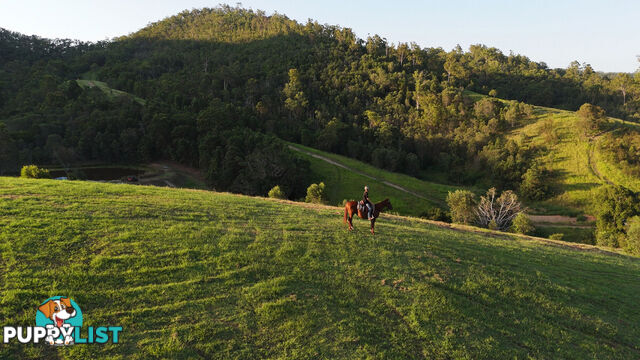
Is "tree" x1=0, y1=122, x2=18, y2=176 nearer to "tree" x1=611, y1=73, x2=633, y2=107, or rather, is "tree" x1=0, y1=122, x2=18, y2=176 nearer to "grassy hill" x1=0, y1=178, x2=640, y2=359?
"grassy hill" x1=0, y1=178, x2=640, y2=359

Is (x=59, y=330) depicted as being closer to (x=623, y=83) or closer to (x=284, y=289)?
(x=284, y=289)

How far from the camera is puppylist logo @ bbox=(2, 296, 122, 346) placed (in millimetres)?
8750

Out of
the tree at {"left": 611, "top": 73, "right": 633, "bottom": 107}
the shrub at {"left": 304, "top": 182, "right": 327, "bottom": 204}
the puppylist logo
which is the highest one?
the tree at {"left": 611, "top": 73, "right": 633, "bottom": 107}

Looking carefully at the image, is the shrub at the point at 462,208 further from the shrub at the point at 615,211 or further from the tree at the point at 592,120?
the tree at the point at 592,120

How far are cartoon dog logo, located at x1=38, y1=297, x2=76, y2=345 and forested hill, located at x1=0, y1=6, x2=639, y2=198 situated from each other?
55.6m

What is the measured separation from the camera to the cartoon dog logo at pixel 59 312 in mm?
8875

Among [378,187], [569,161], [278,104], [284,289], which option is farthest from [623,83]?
[284,289]

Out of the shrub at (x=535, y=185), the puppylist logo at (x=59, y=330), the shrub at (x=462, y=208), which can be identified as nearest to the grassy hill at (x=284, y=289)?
the puppylist logo at (x=59, y=330)

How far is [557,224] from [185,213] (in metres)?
71.1

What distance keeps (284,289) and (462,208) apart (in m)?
44.5

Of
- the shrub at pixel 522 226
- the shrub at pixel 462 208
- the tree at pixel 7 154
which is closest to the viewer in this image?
the shrub at pixel 522 226

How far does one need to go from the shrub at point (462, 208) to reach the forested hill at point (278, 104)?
112ft

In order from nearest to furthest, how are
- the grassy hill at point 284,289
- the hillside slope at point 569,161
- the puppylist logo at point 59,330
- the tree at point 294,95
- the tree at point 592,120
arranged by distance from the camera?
the puppylist logo at point 59,330
the grassy hill at point 284,289
the hillside slope at point 569,161
the tree at point 592,120
the tree at point 294,95

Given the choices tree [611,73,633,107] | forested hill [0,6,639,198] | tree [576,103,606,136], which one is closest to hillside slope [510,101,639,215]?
tree [576,103,606,136]
